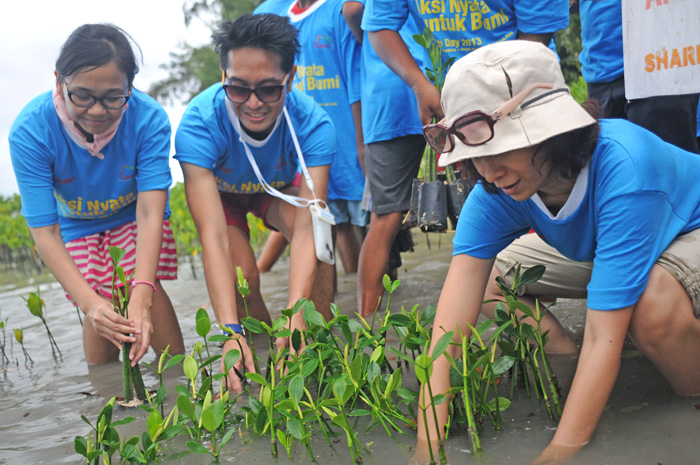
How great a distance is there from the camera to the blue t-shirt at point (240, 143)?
3170mm

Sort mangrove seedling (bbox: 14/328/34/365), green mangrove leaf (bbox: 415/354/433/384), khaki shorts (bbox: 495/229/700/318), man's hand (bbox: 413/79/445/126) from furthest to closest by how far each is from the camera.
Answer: mangrove seedling (bbox: 14/328/34/365) → man's hand (bbox: 413/79/445/126) → khaki shorts (bbox: 495/229/700/318) → green mangrove leaf (bbox: 415/354/433/384)

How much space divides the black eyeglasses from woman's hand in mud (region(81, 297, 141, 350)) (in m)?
0.86

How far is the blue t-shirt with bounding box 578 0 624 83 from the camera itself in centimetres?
306

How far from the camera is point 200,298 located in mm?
5117

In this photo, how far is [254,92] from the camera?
307 centimetres

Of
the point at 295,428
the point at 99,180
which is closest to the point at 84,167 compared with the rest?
the point at 99,180

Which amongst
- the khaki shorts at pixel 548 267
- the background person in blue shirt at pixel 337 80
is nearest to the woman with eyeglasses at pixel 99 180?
the background person in blue shirt at pixel 337 80

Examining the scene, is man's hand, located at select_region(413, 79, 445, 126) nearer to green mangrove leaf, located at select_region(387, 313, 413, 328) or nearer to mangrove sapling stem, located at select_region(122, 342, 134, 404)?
green mangrove leaf, located at select_region(387, 313, 413, 328)

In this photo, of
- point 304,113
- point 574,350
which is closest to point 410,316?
point 574,350

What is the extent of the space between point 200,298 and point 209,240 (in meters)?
2.12

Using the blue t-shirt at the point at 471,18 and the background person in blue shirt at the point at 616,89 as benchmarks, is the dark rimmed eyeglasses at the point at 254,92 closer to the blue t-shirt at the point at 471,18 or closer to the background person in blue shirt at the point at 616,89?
the blue t-shirt at the point at 471,18

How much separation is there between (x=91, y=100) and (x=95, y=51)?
0.67 ft

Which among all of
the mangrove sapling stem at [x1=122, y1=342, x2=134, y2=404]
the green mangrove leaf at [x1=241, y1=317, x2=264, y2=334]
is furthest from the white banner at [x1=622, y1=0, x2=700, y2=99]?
the mangrove sapling stem at [x1=122, y1=342, x2=134, y2=404]

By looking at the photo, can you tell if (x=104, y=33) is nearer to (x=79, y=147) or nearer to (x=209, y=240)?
(x=79, y=147)
